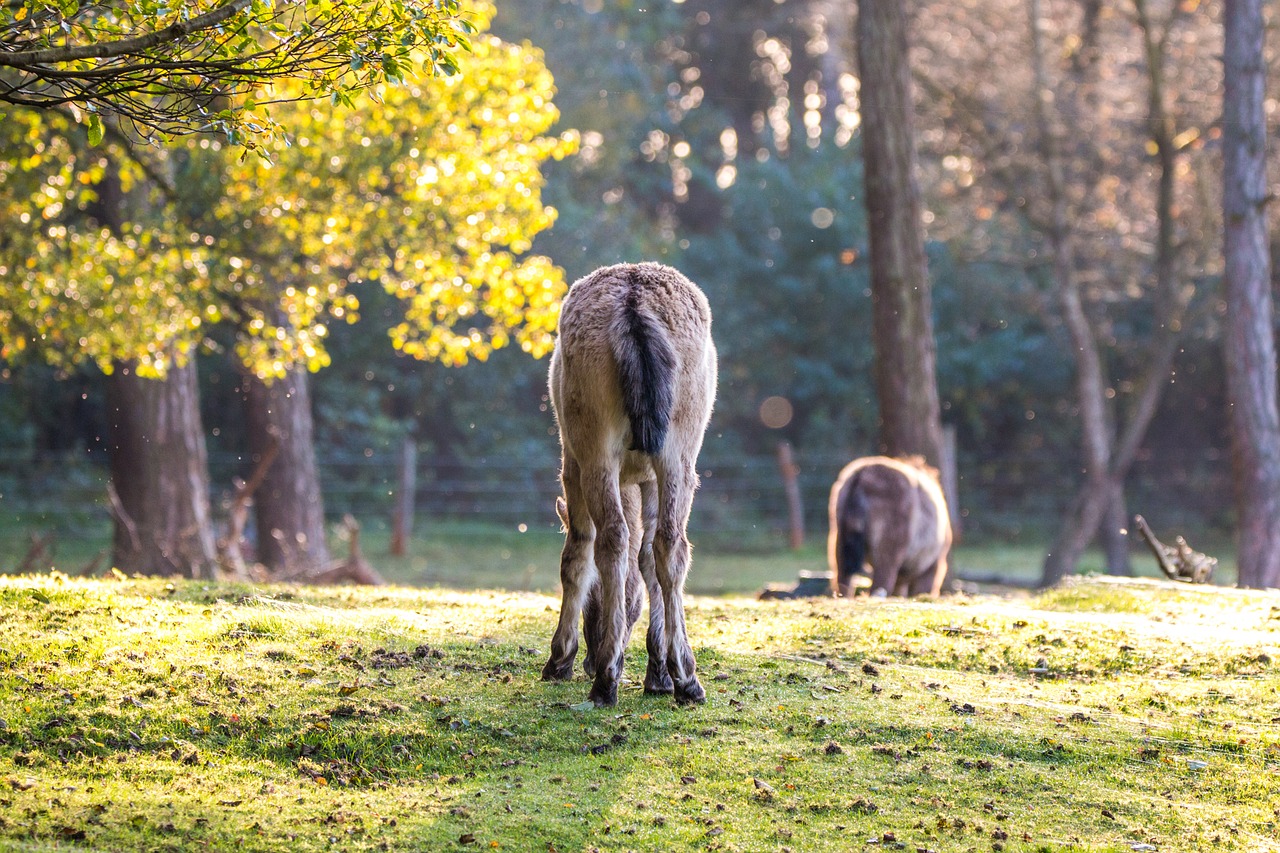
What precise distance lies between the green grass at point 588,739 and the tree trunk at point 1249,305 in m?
8.04

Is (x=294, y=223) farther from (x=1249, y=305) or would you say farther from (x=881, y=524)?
(x=1249, y=305)

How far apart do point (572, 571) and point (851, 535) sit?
5217mm

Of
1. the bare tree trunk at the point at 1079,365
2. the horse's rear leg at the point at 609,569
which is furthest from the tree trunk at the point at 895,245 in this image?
the horse's rear leg at the point at 609,569

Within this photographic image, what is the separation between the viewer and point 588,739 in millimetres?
5078

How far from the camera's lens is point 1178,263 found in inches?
856

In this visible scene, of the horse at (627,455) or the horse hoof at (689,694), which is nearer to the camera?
the horse at (627,455)

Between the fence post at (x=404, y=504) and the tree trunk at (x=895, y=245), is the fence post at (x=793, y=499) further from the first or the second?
the tree trunk at (x=895, y=245)

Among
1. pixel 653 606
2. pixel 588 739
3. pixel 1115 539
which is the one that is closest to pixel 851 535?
pixel 653 606

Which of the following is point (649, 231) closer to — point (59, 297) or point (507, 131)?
point (507, 131)

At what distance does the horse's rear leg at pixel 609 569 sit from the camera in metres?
5.41

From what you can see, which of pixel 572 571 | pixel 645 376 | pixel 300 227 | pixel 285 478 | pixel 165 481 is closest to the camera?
pixel 645 376

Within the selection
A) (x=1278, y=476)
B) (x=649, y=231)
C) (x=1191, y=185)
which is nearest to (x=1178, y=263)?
(x=1191, y=185)

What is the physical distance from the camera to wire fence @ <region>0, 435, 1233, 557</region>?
81.1 ft

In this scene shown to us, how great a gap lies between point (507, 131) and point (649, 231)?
59.9 ft
